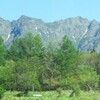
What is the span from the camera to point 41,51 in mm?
95000

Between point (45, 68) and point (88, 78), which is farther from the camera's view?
point (45, 68)

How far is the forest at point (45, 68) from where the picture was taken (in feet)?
247

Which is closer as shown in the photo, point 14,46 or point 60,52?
point 60,52

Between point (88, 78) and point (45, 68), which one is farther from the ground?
point (45, 68)

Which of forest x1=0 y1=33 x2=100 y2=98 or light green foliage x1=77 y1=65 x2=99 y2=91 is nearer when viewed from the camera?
forest x1=0 y1=33 x2=100 y2=98

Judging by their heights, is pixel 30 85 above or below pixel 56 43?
below

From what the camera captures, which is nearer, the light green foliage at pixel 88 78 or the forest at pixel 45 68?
the forest at pixel 45 68

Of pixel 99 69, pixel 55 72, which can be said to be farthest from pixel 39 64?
pixel 99 69

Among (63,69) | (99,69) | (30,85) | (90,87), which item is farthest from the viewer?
(99,69)

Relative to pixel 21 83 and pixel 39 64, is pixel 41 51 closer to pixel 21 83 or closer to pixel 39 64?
pixel 39 64

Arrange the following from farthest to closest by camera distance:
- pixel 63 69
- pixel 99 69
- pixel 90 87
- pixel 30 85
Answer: pixel 99 69 → pixel 63 69 → pixel 90 87 → pixel 30 85

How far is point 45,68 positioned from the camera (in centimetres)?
8700

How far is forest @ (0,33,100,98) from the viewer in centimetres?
7531

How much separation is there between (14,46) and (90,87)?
27.3 m
